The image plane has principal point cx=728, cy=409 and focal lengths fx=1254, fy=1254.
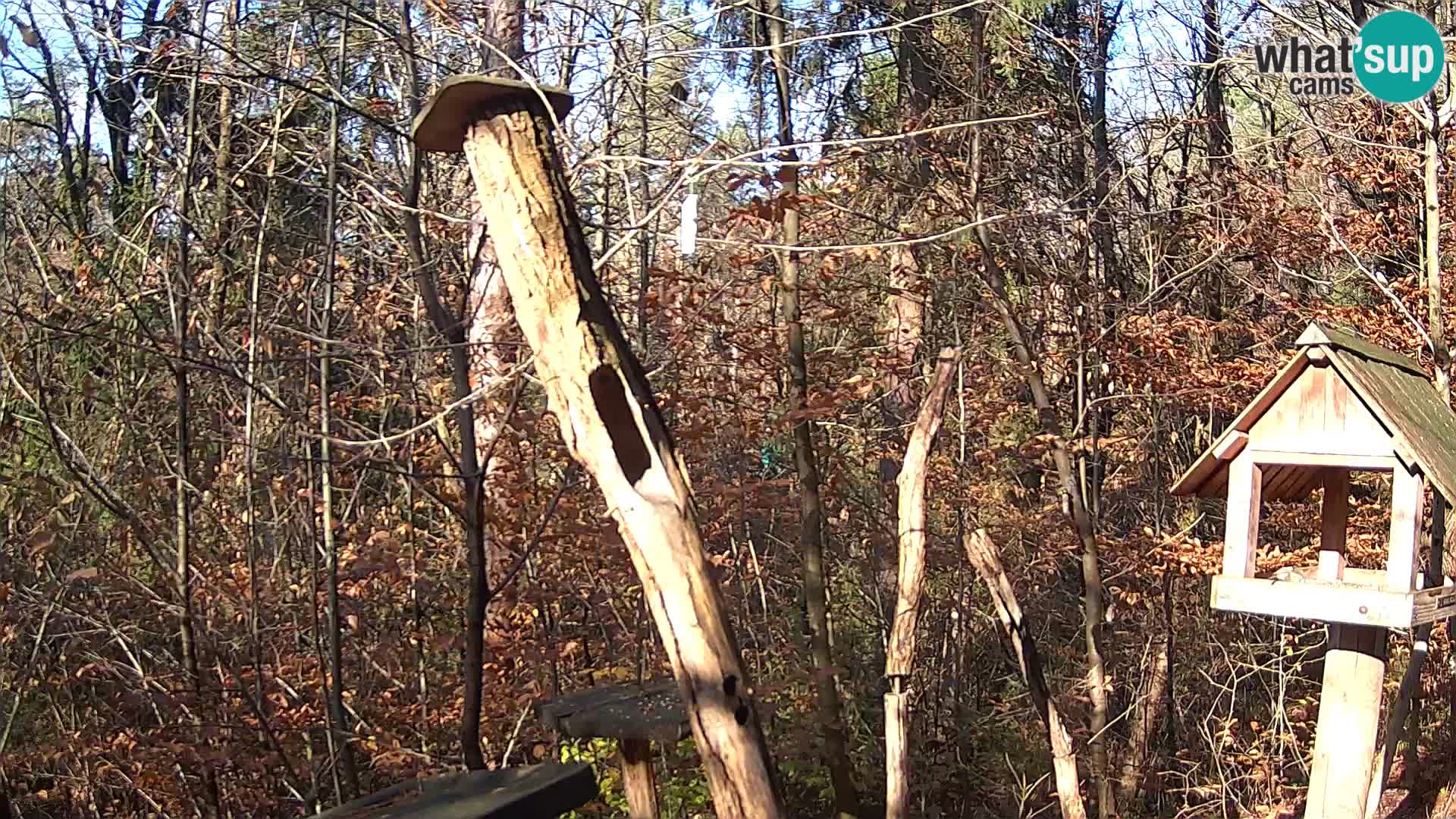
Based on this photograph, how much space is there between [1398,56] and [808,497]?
14.1 feet

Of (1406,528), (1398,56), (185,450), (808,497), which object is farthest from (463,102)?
(1398,56)

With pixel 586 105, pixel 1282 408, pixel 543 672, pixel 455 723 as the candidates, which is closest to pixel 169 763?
pixel 455 723

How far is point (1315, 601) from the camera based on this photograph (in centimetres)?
429

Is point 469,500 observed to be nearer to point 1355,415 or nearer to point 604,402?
point 604,402

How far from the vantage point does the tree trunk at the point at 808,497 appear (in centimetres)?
714

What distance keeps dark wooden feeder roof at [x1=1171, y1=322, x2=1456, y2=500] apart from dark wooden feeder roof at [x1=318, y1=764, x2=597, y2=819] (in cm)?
287

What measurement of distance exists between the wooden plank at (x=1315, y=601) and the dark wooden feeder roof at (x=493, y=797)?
2584 millimetres

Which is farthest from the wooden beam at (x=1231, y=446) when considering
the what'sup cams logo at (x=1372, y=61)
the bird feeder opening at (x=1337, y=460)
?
the what'sup cams logo at (x=1372, y=61)

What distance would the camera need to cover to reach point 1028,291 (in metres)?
8.52

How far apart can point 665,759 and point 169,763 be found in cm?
276

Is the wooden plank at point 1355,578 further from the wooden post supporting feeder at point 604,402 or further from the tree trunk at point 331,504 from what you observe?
the tree trunk at point 331,504

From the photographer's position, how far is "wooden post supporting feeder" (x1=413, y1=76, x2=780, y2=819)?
3127 mm

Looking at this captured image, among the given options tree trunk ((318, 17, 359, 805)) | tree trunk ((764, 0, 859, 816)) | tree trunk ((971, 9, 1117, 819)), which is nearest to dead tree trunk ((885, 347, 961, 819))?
tree trunk ((764, 0, 859, 816))

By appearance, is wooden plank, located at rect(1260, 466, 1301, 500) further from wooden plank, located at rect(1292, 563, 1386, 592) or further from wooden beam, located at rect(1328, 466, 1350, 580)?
wooden plank, located at rect(1292, 563, 1386, 592)
